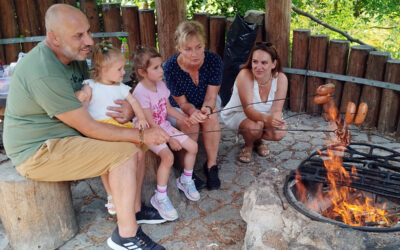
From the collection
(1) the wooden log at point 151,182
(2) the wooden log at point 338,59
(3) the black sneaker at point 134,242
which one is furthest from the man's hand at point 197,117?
(2) the wooden log at point 338,59

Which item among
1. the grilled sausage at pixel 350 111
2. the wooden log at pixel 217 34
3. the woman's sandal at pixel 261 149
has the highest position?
the wooden log at pixel 217 34

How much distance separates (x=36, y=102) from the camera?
8.68ft

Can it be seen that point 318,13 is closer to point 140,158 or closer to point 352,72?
point 352,72

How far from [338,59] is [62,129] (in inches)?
151

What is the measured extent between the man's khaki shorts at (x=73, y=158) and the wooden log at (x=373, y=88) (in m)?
3.47

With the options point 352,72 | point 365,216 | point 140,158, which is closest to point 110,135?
point 140,158

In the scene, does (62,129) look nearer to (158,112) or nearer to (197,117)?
(158,112)

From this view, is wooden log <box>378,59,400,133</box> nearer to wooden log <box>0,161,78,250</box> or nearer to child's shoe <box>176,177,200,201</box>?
child's shoe <box>176,177,200,201</box>

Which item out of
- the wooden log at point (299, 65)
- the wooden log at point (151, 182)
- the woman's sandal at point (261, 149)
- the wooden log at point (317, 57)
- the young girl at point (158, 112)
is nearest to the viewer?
the young girl at point (158, 112)

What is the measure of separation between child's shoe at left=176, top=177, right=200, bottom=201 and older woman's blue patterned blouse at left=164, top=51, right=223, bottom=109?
2.63 ft

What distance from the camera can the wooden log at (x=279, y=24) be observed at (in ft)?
18.1

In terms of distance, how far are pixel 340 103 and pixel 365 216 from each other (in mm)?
2973

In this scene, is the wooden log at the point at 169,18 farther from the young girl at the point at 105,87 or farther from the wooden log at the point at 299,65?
the young girl at the point at 105,87

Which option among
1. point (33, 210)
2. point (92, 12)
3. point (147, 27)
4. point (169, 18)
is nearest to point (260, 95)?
point (169, 18)
